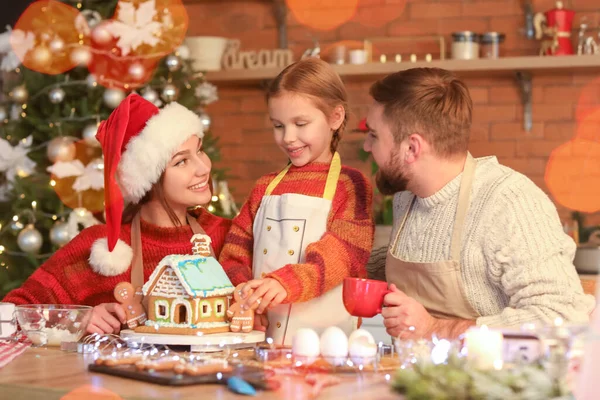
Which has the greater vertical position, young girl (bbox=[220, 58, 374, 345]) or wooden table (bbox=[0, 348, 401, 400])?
young girl (bbox=[220, 58, 374, 345])

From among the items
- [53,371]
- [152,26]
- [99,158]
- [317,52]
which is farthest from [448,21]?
[53,371]

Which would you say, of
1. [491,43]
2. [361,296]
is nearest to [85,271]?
[361,296]

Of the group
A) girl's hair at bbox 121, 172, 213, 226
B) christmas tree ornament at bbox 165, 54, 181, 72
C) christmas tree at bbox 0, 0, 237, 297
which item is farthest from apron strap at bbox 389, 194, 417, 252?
christmas tree ornament at bbox 165, 54, 181, 72

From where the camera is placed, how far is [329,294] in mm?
2074

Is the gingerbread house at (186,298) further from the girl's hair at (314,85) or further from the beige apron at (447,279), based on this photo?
the girl's hair at (314,85)

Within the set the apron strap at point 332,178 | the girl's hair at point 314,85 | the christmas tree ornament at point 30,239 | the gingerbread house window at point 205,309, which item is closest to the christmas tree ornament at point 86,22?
the christmas tree ornament at point 30,239

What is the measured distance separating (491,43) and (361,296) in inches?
111

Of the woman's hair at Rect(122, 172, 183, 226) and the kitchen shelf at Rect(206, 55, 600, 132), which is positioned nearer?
the woman's hair at Rect(122, 172, 183, 226)

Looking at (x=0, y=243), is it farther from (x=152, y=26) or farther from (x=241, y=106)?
(x=241, y=106)

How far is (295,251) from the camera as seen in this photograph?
2.10 metres

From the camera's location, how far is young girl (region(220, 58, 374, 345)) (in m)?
2.07

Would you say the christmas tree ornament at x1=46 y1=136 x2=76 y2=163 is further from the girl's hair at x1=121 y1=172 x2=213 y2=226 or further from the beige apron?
the beige apron

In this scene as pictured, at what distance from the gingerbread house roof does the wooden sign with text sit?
9.15 ft

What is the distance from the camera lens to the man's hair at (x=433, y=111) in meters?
1.97
